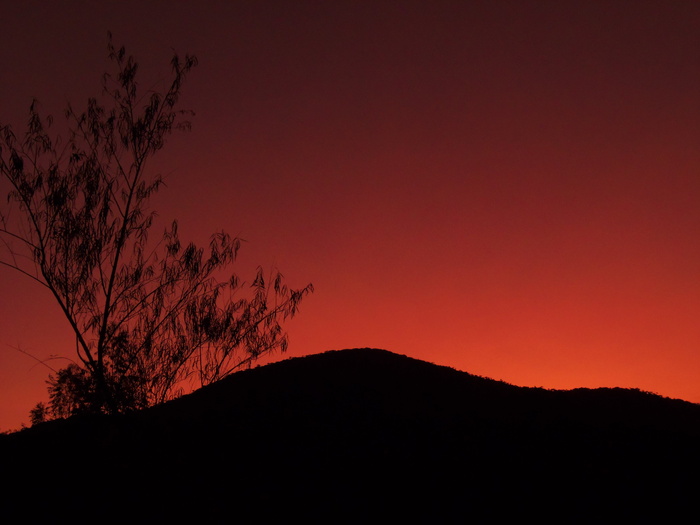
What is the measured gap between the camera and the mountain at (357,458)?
331 inches

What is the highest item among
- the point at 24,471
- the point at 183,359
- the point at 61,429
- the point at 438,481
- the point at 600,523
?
the point at 183,359

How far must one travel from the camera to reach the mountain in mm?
8398

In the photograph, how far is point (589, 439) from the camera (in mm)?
10312

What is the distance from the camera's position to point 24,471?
31.3 feet

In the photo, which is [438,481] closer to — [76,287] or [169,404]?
[169,404]

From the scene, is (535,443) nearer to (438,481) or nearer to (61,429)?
(438,481)

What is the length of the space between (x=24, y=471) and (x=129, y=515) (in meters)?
2.50

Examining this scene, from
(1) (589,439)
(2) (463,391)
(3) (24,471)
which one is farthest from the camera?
(2) (463,391)

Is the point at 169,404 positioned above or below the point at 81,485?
above

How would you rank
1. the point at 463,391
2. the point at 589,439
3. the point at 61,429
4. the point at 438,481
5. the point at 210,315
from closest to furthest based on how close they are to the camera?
the point at 438,481
the point at 589,439
the point at 61,429
the point at 463,391
the point at 210,315

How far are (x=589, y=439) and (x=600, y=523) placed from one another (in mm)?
2455

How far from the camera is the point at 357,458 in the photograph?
957 centimetres

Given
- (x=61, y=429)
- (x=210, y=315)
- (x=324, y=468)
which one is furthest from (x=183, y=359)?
(x=324, y=468)

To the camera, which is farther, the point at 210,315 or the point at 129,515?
the point at 210,315
